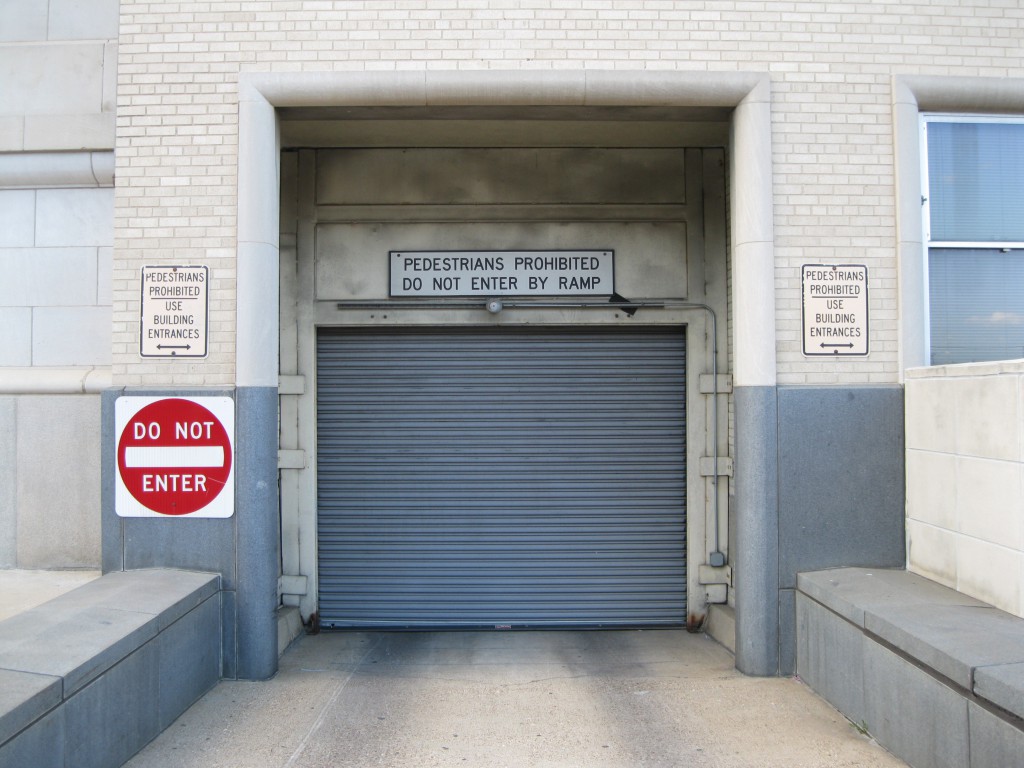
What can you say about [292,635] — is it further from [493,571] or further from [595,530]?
[595,530]

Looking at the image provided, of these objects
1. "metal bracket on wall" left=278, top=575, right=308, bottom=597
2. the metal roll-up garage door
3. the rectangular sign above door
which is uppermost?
the rectangular sign above door

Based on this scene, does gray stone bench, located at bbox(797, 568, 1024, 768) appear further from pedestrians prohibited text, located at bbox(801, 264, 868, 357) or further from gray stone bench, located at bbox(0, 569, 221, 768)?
gray stone bench, located at bbox(0, 569, 221, 768)

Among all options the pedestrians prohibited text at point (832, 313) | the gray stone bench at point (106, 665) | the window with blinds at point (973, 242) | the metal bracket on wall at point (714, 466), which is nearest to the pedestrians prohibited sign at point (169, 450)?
the gray stone bench at point (106, 665)

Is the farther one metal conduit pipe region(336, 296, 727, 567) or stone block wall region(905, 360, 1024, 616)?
metal conduit pipe region(336, 296, 727, 567)

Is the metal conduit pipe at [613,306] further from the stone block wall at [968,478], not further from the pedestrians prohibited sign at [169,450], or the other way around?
the pedestrians prohibited sign at [169,450]

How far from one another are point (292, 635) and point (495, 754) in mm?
3127

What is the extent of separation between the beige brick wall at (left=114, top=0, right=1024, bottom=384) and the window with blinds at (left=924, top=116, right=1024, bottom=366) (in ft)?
1.63

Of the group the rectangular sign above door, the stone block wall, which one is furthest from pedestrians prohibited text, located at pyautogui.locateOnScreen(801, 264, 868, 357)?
the rectangular sign above door

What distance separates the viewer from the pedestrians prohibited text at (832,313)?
20.1ft

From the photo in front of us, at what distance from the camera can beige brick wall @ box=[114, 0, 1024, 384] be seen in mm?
6094

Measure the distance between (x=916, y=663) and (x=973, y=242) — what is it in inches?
142

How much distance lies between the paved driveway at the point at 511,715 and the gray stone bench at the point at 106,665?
0.22m

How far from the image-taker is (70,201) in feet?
24.6

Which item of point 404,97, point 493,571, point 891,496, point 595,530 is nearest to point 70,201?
point 404,97
